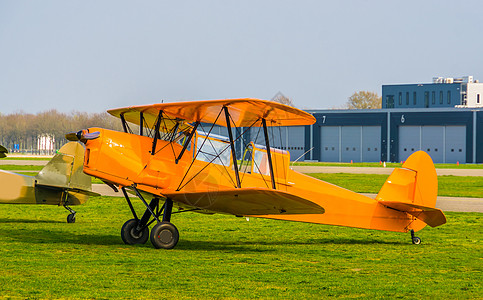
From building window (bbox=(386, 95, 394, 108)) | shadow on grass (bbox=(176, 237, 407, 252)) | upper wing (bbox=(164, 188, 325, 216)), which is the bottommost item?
shadow on grass (bbox=(176, 237, 407, 252))

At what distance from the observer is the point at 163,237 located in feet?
40.0

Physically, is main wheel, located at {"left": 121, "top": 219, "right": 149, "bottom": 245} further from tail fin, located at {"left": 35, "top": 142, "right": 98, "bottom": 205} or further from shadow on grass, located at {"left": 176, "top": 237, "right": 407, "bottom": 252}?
tail fin, located at {"left": 35, "top": 142, "right": 98, "bottom": 205}

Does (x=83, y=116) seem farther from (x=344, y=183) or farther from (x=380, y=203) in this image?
(x=380, y=203)

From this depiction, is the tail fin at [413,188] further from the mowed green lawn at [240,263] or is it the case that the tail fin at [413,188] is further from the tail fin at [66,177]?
the tail fin at [66,177]

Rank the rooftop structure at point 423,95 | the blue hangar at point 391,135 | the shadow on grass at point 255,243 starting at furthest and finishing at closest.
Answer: the rooftop structure at point 423,95, the blue hangar at point 391,135, the shadow on grass at point 255,243

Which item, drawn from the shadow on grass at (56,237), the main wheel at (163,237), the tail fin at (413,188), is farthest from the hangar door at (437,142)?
the main wheel at (163,237)

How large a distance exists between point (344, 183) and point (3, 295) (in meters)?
29.1

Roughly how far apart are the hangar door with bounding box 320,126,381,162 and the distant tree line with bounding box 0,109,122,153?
5778 cm

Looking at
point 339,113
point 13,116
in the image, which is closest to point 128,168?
point 339,113

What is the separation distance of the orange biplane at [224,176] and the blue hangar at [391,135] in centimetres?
6274

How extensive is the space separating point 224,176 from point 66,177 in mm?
5524

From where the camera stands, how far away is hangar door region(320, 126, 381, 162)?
83.9 meters

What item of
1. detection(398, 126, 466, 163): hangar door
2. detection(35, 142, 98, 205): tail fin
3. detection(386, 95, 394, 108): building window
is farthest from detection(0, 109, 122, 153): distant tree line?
detection(35, 142, 98, 205): tail fin

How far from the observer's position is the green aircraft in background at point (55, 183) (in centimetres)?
1582
